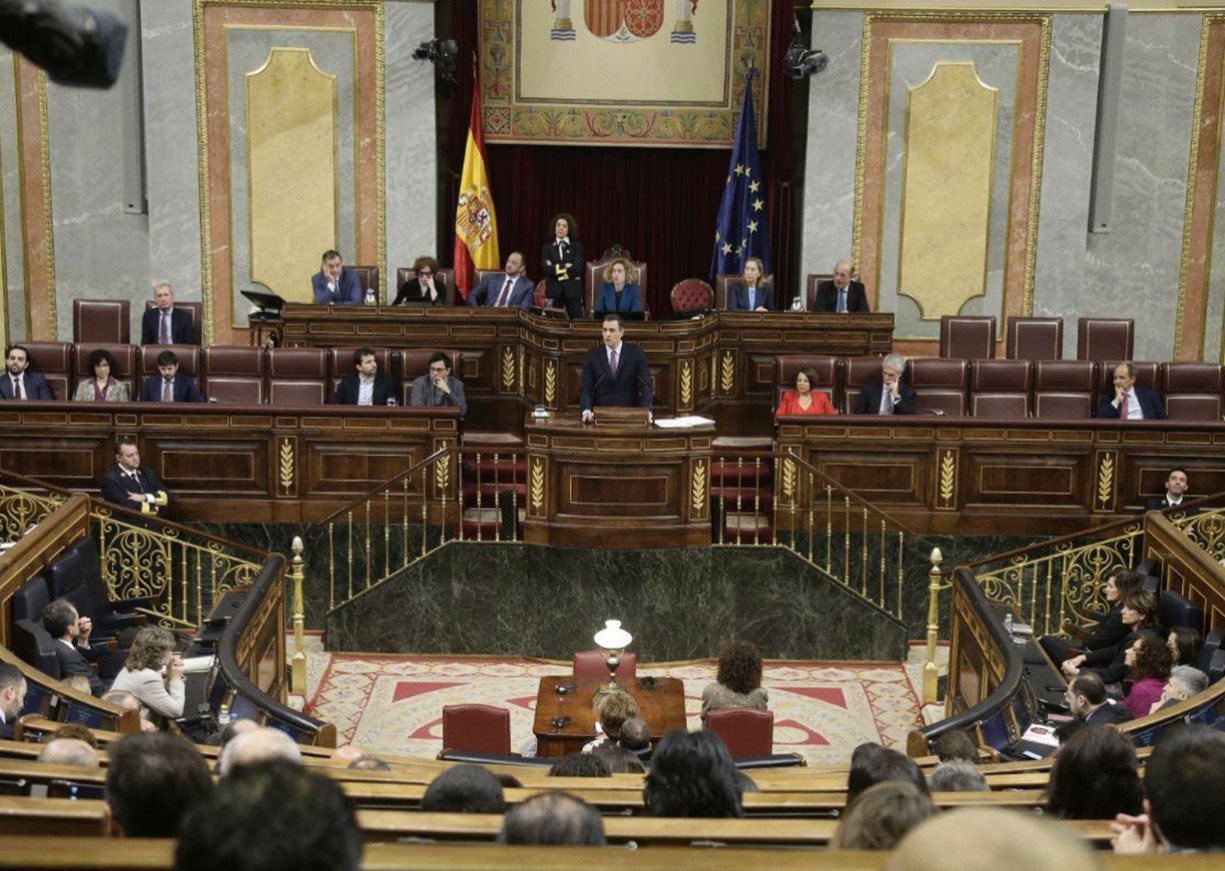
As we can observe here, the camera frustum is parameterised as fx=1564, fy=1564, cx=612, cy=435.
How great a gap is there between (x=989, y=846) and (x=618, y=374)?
29.4ft

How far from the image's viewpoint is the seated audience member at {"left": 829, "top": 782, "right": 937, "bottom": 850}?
2.31 meters

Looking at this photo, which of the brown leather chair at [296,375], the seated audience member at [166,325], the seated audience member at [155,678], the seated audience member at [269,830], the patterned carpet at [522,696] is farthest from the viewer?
the seated audience member at [166,325]

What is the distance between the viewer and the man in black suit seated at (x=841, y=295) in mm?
12453

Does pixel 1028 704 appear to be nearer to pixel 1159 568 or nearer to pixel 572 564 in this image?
pixel 1159 568

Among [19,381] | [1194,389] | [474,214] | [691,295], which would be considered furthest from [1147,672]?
[474,214]

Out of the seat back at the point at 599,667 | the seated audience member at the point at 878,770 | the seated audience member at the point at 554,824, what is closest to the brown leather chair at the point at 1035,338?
the seat back at the point at 599,667

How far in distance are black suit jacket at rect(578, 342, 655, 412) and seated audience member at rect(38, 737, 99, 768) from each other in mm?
6236

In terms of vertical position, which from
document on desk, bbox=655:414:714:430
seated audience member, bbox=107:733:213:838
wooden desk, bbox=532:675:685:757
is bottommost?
wooden desk, bbox=532:675:685:757

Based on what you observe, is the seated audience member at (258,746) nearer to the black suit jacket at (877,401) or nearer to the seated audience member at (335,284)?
the black suit jacket at (877,401)

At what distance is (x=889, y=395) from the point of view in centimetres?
1052

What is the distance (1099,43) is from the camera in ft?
45.3

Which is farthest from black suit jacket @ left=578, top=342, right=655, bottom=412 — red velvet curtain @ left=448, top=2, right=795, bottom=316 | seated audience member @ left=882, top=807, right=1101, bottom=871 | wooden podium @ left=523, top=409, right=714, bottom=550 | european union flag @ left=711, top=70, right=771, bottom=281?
seated audience member @ left=882, top=807, right=1101, bottom=871

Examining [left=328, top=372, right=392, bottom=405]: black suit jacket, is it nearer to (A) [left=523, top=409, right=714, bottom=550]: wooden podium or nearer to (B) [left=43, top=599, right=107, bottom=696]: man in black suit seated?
(A) [left=523, top=409, right=714, bottom=550]: wooden podium

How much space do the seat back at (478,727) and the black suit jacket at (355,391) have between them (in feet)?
12.9
